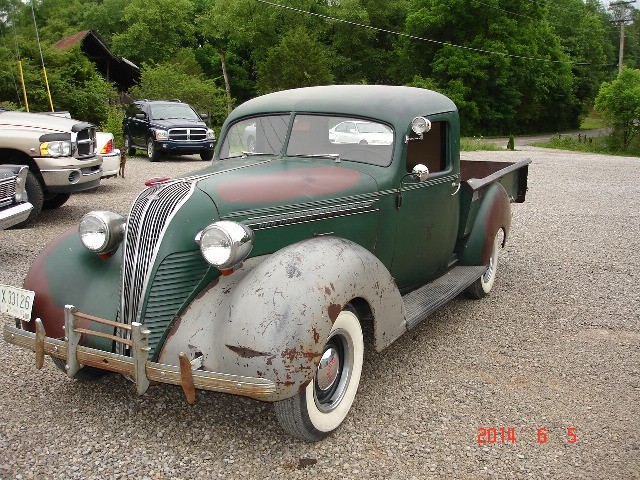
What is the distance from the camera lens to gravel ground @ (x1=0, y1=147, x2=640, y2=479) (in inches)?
121

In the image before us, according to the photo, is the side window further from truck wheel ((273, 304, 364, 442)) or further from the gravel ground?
truck wheel ((273, 304, 364, 442))

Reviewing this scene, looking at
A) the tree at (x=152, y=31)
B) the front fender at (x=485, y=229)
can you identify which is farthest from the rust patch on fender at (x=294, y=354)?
the tree at (x=152, y=31)

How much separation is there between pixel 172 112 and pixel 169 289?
1586 centimetres

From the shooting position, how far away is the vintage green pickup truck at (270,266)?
2982mm

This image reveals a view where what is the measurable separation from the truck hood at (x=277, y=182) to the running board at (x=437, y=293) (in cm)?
88

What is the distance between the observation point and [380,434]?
3383 millimetres

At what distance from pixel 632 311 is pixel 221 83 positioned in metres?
52.5

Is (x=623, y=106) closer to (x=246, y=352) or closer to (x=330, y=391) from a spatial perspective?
(x=330, y=391)

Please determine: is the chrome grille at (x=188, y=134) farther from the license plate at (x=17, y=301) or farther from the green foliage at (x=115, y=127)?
the license plate at (x=17, y=301)

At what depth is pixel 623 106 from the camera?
123 ft

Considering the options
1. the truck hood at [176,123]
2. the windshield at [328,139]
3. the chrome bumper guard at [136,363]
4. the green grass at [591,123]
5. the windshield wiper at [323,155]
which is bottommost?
the green grass at [591,123]

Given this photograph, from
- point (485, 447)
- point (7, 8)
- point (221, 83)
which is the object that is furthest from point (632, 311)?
point (221, 83)

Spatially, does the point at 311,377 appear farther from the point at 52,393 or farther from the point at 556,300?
the point at 556,300

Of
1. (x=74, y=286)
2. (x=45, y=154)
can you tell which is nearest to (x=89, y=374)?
(x=74, y=286)
